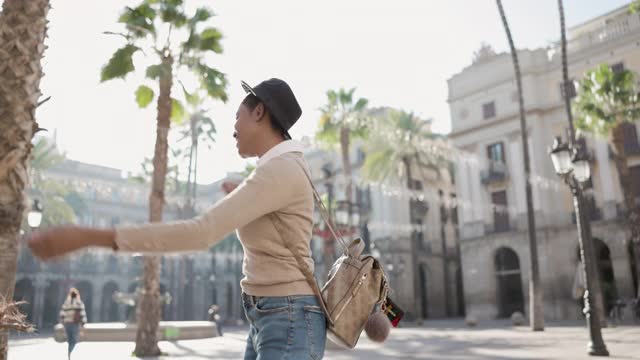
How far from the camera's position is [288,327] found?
6.13ft

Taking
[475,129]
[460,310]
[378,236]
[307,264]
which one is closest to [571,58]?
[475,129]

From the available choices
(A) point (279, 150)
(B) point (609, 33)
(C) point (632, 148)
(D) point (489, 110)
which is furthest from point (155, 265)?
(B) point (609, 33)

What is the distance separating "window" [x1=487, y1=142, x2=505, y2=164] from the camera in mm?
34156

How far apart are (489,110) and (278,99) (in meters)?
34.5

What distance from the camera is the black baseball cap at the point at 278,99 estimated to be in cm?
210

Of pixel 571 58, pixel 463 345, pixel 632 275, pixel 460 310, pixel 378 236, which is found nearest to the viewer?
pixel 463 345

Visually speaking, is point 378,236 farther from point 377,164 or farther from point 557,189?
point 557,189

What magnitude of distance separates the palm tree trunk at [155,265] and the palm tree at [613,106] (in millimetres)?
15447

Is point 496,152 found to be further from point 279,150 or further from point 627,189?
point 279,150

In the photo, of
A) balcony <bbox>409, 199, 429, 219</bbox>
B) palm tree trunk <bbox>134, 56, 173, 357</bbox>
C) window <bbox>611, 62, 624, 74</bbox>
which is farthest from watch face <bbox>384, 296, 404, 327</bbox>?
balcony <bbox>409, 199, 429, 219</bbox>

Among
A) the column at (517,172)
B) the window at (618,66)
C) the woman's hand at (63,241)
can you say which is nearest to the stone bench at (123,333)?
the column at (517,172)

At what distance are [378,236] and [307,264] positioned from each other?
39.2 meters

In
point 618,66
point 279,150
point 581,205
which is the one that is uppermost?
point 618,66

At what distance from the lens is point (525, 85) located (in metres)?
32.9
